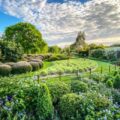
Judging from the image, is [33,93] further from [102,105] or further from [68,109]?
[102,105]

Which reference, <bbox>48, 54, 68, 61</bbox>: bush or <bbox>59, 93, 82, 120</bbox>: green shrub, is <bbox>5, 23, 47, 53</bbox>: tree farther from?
<bbox>59, 93, 82, 120</bbox>: green shrub

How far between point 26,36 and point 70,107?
4406cm

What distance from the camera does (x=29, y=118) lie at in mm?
6992

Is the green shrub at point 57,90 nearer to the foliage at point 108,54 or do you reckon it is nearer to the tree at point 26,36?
the foliage at point 108,54

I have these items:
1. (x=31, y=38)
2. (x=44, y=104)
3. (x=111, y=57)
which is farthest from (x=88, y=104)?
(x=31, y=38)

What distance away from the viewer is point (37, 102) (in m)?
7.27

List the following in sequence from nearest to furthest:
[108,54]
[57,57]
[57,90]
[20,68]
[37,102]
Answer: [37,102], [57,90], [20,68], [57,57], [108,54]

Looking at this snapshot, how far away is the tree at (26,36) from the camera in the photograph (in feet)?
165

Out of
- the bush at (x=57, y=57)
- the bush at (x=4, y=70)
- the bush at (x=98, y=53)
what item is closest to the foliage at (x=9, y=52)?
the bush at (x=4, y=70)

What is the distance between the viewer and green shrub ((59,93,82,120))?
753cm

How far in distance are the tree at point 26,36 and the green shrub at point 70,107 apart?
42.4 metres

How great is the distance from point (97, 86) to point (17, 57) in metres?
18.2

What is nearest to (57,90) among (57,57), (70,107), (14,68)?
(70,107)

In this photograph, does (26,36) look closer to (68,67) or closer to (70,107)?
(68,67)
